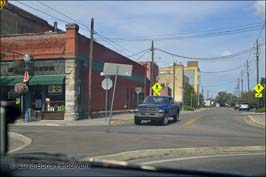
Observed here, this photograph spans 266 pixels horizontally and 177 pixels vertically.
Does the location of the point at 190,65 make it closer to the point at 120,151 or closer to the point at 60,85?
the point at 60,85

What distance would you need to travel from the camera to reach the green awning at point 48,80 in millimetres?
30594

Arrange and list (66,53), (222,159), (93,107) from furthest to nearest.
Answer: (93,107), (66,53), (222,159)

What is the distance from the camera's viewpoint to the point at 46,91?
31766 mm

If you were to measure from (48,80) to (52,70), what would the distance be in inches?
44.7

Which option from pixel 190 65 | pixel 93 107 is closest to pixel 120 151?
pixel 93 107

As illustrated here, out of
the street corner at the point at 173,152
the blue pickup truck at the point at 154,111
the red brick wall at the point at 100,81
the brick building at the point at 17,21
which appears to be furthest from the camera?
the brick building at the point at 17,21

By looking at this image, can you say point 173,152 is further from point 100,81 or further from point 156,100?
point 100,81

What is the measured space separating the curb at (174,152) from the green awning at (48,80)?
63.1 ft

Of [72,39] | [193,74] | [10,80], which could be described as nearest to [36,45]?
[72,39]

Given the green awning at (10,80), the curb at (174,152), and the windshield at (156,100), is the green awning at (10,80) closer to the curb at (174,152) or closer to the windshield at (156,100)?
the windshield at (156,100)

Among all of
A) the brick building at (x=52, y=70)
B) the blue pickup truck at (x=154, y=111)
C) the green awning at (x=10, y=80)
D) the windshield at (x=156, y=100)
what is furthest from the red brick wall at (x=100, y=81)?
the blue pickup truck at (x=154, y=111)

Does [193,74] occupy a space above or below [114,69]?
above

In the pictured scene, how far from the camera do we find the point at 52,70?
31.6 metres

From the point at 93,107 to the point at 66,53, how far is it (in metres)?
6.23
